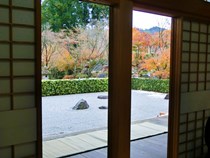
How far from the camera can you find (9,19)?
156cm

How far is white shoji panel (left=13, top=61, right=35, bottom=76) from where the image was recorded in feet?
5.26

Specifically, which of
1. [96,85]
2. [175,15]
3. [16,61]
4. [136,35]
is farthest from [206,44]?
[96,85]

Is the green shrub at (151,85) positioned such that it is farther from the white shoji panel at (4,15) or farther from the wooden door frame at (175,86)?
the white shoji panel at (4,15)

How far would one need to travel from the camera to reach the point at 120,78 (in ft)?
7.23

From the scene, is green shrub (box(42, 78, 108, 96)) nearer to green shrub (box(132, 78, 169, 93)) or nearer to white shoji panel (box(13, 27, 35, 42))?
green shrub (box(132, 78, 169, 93))

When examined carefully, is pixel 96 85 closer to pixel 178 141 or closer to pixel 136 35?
pixel 136 35

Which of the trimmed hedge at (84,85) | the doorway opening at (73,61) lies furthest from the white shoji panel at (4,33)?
the trimmed hedge at (84,85)

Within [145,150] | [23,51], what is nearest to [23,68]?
[23,51]

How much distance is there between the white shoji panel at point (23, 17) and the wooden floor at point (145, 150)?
2270 mm

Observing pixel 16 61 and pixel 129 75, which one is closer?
pixel 16 61

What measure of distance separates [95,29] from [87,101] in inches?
99.1

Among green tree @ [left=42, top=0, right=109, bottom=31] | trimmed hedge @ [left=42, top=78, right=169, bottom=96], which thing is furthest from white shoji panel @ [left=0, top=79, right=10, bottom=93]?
trimmed hedge @ [left=42, top=78, right=169, bottom=96]

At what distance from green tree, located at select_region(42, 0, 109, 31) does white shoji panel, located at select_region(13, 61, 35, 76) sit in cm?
515

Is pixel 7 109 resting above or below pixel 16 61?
below
